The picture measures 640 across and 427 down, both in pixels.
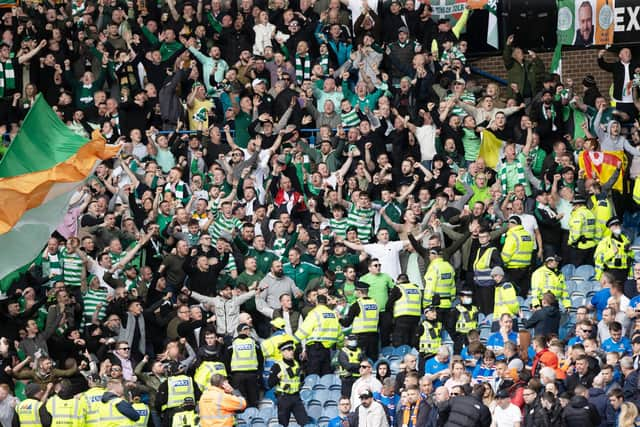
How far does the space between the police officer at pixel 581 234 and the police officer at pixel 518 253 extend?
0.71 metres

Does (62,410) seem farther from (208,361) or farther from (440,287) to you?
(440,287)

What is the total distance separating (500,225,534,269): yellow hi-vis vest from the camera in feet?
74.6

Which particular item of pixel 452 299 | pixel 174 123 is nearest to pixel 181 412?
pixel 452 299

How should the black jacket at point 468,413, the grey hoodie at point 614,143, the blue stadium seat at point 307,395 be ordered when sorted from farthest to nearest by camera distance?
the grey hoodie at point 614,143, the blue stadium seat at point 307,395, the black jacket at point 468,413

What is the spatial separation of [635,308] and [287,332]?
4923 mm

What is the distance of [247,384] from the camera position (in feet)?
72.0

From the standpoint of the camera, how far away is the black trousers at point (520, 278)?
22.8m

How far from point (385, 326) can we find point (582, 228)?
3.19m

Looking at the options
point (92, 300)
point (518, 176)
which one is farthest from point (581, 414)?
point (92, 300)

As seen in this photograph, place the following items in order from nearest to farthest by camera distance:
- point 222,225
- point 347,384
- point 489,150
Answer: point 347,384, point 222,225, point 489,150

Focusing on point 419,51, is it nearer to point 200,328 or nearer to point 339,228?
point 339,228

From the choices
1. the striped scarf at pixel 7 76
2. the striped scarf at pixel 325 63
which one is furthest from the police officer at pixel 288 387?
the striped scarf at pixel 7 76

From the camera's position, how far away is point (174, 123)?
27.6m

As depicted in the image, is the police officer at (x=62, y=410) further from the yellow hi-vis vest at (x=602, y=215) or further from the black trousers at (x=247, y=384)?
the yellow hi-vis vest at (x=602, y=215)
